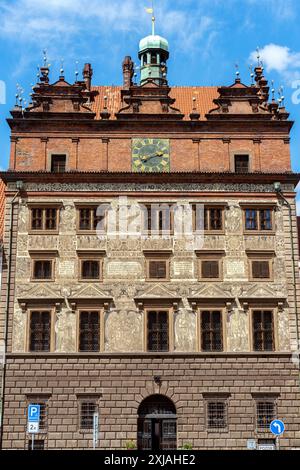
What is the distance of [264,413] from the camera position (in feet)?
78.5

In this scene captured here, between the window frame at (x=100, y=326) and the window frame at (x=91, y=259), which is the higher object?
the window frame at (x=91, y=259)

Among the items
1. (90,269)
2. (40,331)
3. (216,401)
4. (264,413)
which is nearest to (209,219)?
(90,269)

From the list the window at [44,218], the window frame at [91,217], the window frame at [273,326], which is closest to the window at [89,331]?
the window frame at [91,217]

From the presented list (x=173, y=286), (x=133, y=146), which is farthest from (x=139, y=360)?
(x=133, y=146)

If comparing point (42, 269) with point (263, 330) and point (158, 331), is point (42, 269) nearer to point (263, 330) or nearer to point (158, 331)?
point (158, 331)

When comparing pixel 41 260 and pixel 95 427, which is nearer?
pixel 95 427

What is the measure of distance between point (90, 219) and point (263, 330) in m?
7.65

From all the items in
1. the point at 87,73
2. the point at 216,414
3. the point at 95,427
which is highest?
the point at 87,73

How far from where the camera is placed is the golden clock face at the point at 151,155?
2630 cm

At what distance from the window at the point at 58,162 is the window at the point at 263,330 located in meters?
9.28

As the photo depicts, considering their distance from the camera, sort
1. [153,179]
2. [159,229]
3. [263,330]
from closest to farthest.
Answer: [263,330] → [159,229] → [153,179]

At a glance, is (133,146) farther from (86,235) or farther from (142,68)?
(142,68)

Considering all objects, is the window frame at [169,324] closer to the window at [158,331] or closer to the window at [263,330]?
the window at [158,331]

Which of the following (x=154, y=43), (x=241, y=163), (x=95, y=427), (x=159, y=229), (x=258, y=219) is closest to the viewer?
(x=95, y=427)
